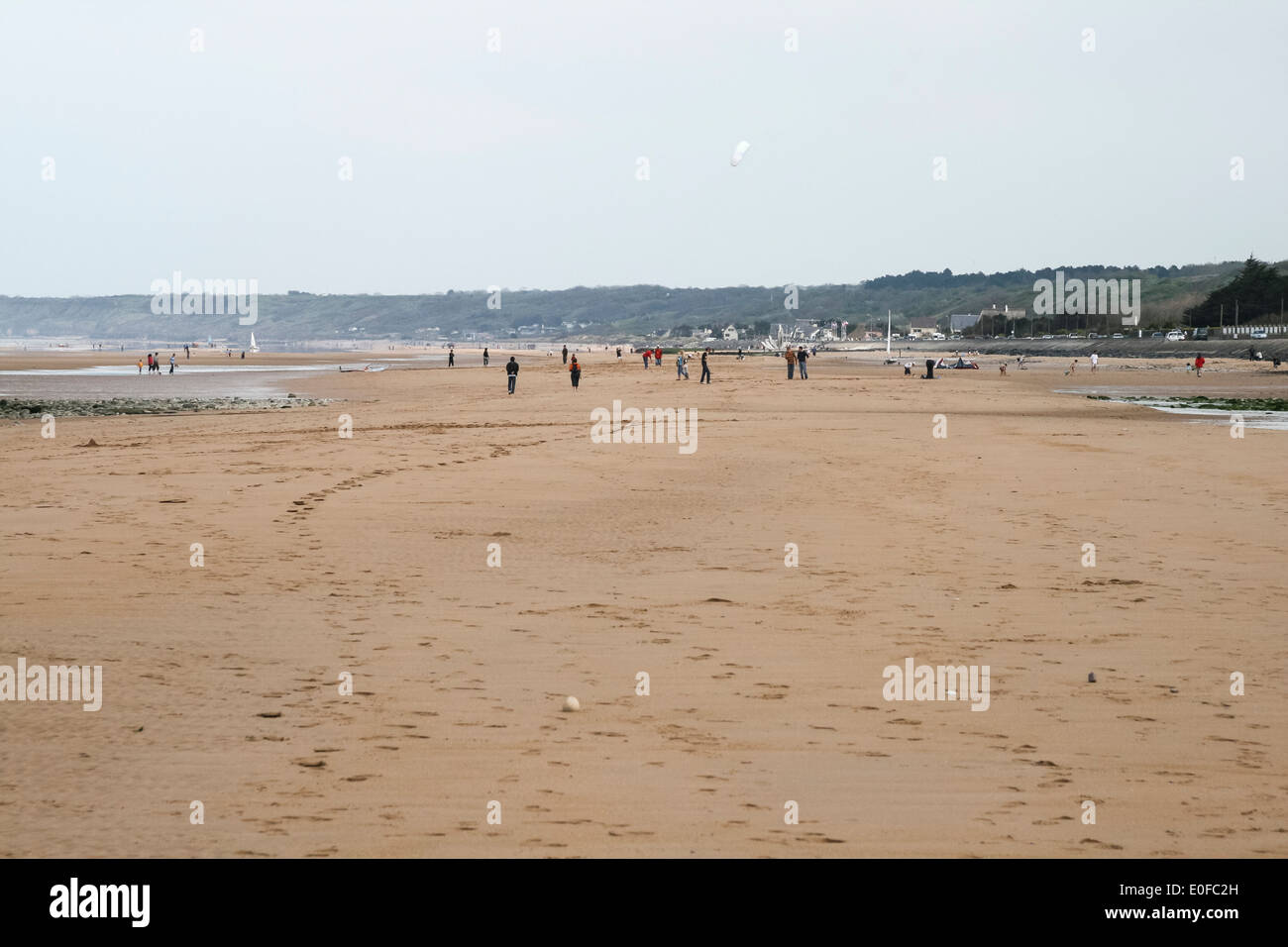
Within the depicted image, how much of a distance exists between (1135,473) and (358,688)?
14.6 metres

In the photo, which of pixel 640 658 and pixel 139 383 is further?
pixel 139 383

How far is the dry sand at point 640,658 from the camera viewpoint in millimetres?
5238

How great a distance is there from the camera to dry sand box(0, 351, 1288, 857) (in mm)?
5238

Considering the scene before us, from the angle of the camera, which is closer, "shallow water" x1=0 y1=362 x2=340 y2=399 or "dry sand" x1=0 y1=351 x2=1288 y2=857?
"dry sand" x1=0 y1=351 x2=1288 y2=857

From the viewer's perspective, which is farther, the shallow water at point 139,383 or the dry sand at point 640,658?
the shallow water at point 139,383

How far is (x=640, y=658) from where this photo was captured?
802 centimetres

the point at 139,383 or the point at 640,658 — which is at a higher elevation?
the point at 139,383

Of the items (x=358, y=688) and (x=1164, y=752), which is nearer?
(x=1164, y=752)

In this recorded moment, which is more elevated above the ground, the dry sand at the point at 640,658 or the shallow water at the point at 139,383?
the shallow water at the point at 139,383

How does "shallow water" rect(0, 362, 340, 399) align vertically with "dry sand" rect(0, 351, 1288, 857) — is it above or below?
above
